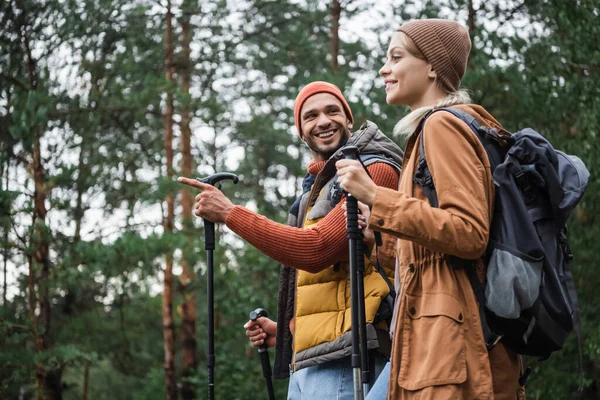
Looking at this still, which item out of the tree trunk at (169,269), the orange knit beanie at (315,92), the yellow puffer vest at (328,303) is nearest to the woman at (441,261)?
Answer: the yellow puffer vest at (328,303)

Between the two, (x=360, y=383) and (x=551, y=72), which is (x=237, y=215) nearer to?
(x=360, y=383)

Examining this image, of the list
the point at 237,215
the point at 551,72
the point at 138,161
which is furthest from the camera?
the point at 138,161

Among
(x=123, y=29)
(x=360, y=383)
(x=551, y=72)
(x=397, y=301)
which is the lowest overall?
(x=360, y=383)

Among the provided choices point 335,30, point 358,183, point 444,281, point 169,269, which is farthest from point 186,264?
point 444,281

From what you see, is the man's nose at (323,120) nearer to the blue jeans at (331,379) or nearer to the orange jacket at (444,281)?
the blue jeans at (331,379)

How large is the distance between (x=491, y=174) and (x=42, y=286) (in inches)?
422

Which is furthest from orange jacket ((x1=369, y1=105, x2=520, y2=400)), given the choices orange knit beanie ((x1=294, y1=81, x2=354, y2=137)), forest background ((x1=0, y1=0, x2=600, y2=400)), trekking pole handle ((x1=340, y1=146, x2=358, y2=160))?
forest background ((x1=0, y1=0, x2=600, y2=400))

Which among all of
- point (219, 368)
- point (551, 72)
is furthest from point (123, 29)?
point (551, 72)

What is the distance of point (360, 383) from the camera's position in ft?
9.43

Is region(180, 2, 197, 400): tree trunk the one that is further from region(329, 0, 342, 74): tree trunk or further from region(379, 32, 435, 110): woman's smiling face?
region(379, 32, 435, 110): woman's smiling face

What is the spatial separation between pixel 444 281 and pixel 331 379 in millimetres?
915

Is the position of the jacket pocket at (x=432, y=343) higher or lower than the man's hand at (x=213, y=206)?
lower

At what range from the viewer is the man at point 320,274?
10.7 ft

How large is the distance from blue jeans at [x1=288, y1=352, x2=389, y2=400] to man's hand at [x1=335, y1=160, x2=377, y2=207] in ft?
2.85
